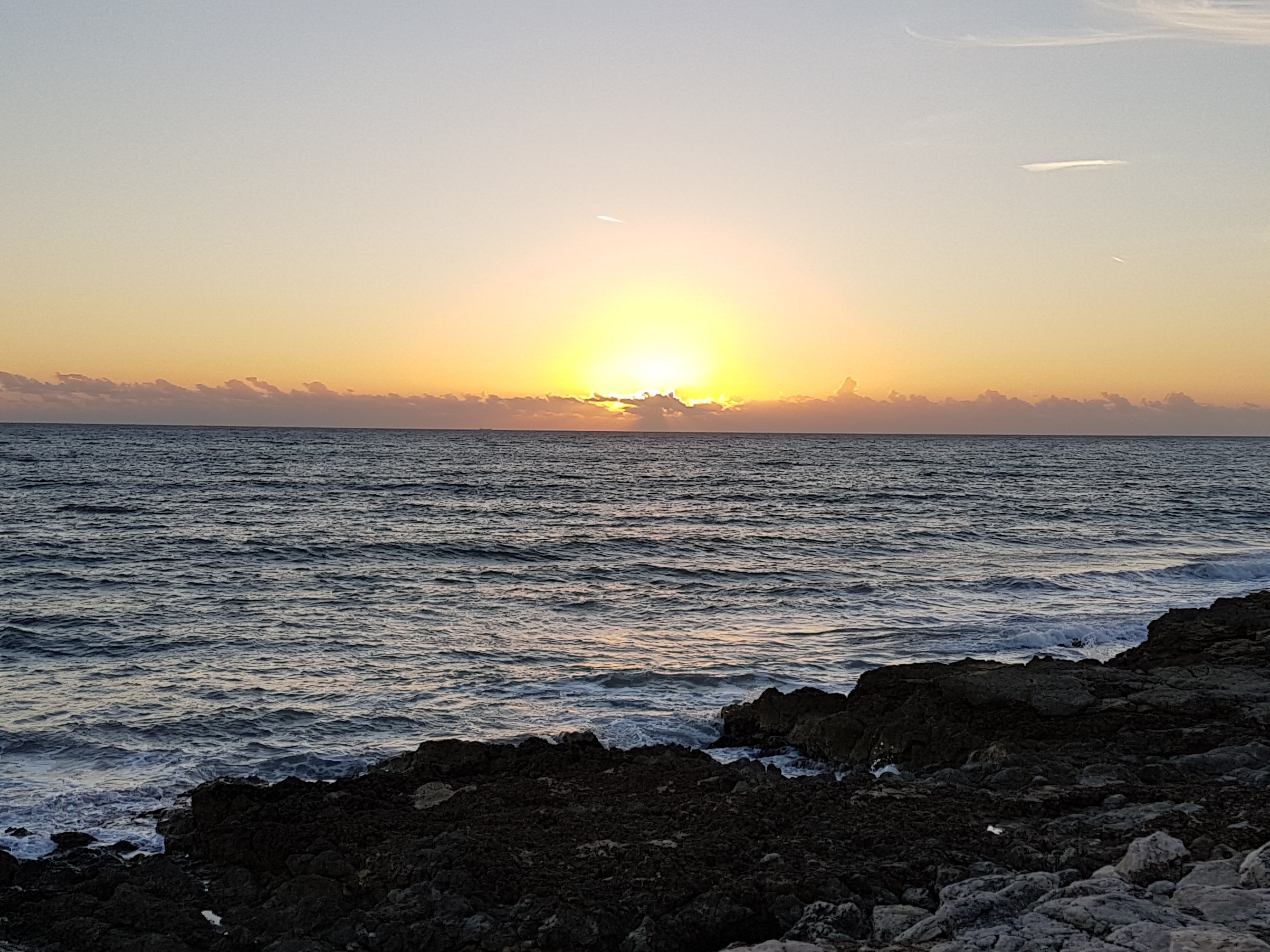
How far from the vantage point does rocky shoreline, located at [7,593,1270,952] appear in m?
6.61

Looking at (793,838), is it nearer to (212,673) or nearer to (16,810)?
(16,810)

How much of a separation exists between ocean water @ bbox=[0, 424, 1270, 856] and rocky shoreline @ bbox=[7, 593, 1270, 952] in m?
2.16

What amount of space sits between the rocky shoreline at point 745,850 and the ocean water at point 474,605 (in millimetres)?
2161

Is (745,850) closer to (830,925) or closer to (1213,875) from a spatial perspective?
(830,925)

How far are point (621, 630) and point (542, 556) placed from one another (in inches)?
474

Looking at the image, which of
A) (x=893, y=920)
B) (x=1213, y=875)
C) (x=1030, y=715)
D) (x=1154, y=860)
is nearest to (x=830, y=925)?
(x=893, y=920)

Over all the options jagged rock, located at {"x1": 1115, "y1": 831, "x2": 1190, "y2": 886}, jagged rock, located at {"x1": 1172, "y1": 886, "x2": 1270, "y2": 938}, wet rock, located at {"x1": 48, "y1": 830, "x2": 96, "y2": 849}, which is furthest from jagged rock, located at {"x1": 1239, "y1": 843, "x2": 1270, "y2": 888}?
wet rock, located at {"x1": 48, "y1": 830, "x2": 96, "y2": 849}

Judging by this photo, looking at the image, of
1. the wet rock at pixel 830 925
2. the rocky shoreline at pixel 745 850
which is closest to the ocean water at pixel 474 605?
the rocky shoreline at pixel 745 850

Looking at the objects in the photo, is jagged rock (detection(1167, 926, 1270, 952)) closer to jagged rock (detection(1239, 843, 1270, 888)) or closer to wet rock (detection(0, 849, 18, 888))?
jagged rock (detection(1239, 843, 1270, 888))

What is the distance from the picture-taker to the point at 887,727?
42.2 ft

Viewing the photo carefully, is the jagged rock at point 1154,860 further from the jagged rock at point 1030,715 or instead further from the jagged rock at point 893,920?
the jagged rock at point 1030,715

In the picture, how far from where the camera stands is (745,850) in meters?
8.19

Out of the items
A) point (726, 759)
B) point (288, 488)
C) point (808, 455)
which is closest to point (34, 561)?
point (726, 759)

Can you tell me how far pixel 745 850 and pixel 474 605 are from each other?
1711cm
